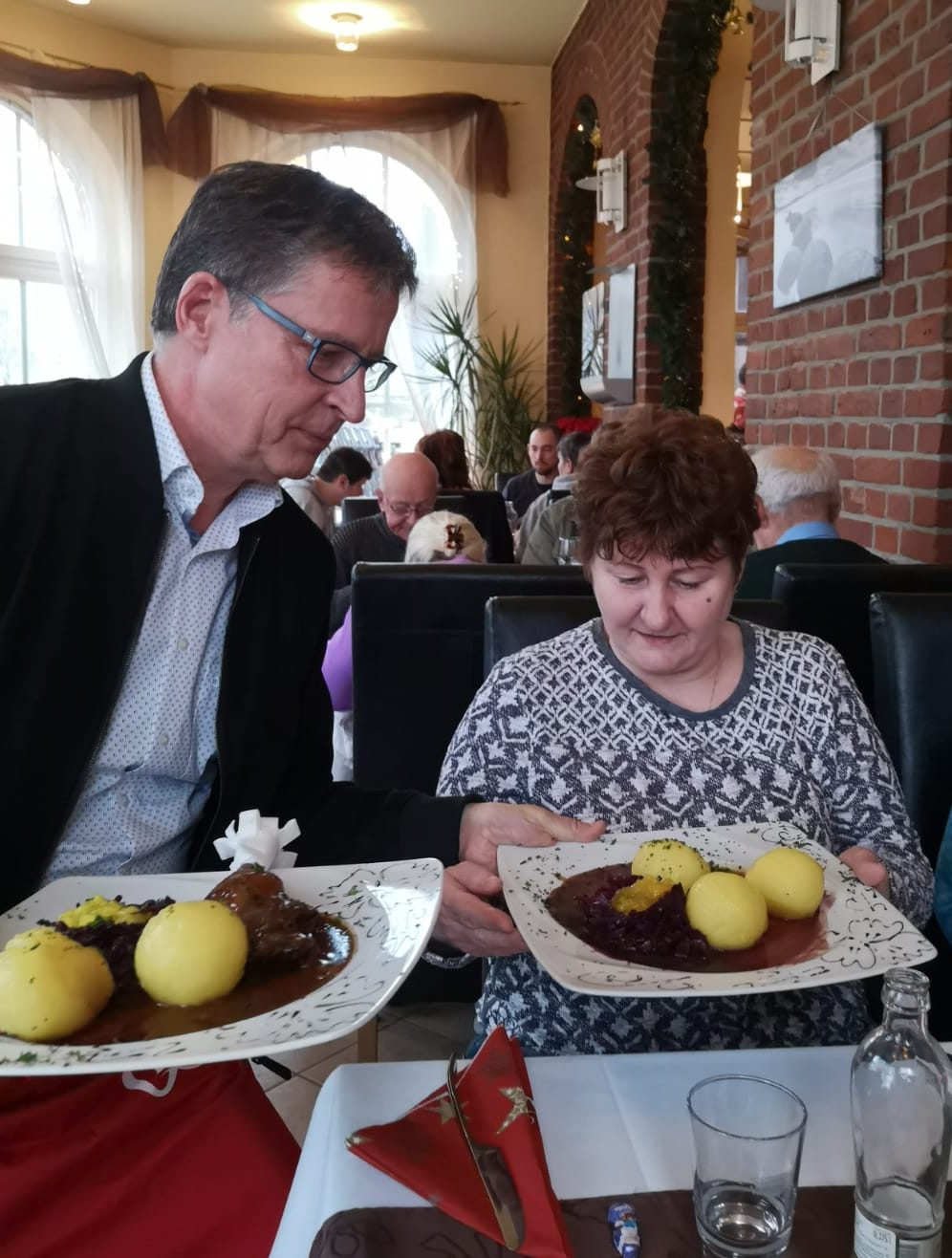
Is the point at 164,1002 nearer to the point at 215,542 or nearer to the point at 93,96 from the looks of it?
the point at 215,542

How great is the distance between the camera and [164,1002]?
0.90 meters

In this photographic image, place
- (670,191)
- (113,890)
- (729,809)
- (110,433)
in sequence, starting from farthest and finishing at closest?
(670,191)
(729,809)
(110,433)
(113,890)

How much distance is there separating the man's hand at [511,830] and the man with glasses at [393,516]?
2509mm

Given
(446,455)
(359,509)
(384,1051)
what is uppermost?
(446,455)

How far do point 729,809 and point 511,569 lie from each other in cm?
89

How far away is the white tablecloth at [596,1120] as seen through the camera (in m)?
0.79

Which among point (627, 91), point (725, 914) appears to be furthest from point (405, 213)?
point (725, 914)

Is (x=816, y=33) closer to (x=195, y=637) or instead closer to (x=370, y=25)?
(x=195, y=637)

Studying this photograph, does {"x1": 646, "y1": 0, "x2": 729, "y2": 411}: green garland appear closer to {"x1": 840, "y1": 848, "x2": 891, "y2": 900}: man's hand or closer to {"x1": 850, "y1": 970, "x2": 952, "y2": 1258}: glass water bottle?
{"x1": 840, "y1": 848, "x2": 891, "y2": 900}: man's hand

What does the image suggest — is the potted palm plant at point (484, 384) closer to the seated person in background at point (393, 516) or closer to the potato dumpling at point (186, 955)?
the seated person in background at point (393, 516)

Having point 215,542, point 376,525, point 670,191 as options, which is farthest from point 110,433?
point 670,191

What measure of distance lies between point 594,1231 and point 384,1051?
67.1 inches

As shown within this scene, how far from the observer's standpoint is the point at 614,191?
5.52m

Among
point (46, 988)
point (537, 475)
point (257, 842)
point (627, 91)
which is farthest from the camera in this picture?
point (537, 475)
